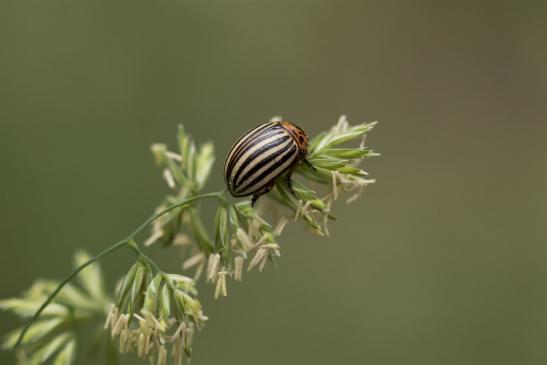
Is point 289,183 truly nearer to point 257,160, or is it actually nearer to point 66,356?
point 257,160

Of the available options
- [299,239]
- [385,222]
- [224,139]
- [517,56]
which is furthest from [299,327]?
[517,56]

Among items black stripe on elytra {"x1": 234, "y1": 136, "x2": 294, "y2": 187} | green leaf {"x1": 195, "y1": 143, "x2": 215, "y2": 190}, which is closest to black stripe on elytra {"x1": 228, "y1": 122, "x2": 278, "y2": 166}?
black stripe on elytra {"x1": 234, "y1": 136, "x2": 294, "y2": 187}

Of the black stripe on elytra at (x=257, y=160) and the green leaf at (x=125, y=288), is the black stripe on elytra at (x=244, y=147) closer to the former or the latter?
the black stripe on elytra at (x=257, y=160)

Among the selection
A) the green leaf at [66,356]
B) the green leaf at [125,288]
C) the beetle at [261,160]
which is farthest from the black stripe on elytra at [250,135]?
the green leaf at [66,356]

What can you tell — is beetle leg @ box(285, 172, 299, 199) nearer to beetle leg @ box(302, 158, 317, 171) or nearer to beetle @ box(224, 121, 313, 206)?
beetle @ box(224, 121, 313, 206)

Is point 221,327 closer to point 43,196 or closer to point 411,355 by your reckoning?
point 411,355
